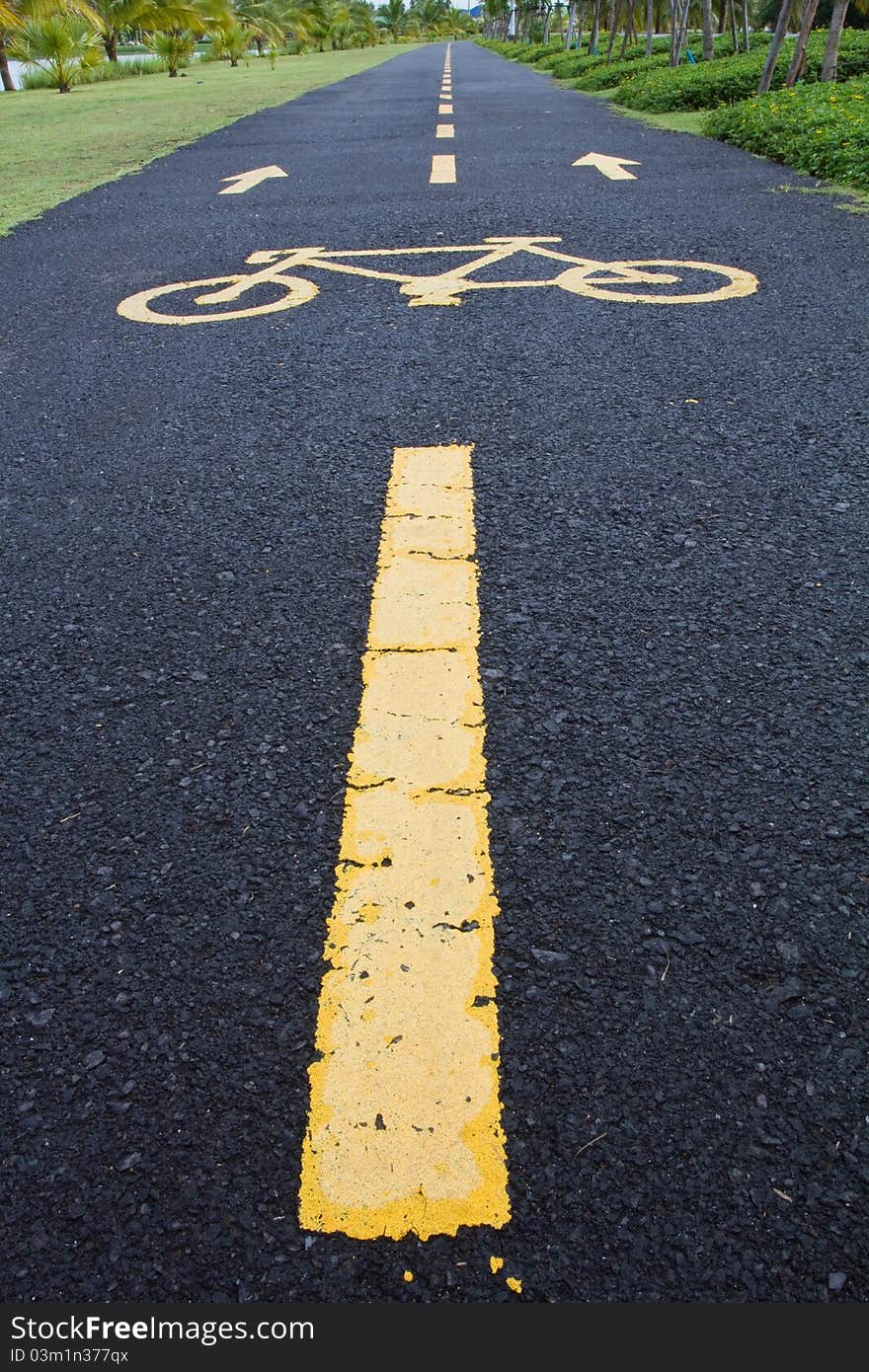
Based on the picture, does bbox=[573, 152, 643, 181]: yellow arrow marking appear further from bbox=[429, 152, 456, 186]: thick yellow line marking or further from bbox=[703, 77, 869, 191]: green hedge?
bbox=[703, 77, 869, 191]: green hedge

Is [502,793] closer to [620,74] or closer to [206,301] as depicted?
[206,301]

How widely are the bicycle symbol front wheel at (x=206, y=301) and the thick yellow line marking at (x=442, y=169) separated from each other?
149 inches

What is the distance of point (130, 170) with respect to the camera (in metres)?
9.87

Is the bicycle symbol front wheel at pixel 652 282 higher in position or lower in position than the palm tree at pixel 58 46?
higher

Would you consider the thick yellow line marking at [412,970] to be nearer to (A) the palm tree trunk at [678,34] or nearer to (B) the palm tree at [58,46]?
(A) the palm tree trunk at [678,34]

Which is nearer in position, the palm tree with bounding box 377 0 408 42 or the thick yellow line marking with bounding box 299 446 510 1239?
the thick yellow line marking with bounding box 299 446 510 1239

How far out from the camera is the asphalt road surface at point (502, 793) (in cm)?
114

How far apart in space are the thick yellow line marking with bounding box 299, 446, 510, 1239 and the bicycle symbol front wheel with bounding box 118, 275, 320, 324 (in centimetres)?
306

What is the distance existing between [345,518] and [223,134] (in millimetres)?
12934

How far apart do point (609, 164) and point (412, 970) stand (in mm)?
9561

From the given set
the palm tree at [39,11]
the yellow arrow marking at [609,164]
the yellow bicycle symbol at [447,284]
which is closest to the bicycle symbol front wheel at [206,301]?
the yellow bicycle symbol at [447,284]

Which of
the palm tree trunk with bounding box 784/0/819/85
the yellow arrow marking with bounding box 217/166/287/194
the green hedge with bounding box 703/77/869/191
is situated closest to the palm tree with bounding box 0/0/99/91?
the palm tree trunk with bounding box 784/0/819/85

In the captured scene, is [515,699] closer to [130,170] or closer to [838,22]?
[130,170]

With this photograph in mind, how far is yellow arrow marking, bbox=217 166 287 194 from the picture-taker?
8180 mm
